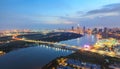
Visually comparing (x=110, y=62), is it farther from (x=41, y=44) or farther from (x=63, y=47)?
(x=41, y=44)

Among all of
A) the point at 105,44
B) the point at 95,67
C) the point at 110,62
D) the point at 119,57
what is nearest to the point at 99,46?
the point at 105,44

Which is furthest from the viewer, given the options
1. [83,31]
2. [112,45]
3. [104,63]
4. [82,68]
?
[83,31]

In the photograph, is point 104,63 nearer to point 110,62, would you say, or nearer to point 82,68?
point 110,62

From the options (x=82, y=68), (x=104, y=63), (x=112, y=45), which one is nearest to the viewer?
(x=82, y=68)

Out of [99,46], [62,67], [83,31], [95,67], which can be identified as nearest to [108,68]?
[95,67]

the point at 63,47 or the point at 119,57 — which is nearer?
the point at 119,57

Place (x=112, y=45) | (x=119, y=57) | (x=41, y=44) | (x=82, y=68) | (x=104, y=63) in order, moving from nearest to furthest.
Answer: (x=82, y=68) < (x=104, y=63) < (x=119, y=57) < (x=112, y=45) < (x=41, y=44)

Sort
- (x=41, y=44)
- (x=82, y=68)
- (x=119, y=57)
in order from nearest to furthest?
(x=82, y=68), (x=119, y=57), (x=41, y=44)

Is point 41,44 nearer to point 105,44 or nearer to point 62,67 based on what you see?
point 105,44

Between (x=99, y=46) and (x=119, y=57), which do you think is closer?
(x=119, y=57)
